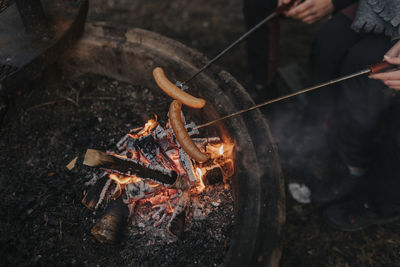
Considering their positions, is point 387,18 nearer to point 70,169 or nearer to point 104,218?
point 104,218

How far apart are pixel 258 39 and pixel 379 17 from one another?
1239mm

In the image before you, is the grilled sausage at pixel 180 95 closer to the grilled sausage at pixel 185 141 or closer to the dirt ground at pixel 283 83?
the grilled sausage at pixel 185 141

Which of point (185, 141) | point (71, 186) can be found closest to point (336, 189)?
point (185, 141)

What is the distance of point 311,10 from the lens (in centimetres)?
227

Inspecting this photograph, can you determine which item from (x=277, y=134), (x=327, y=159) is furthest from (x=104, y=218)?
(x=327, y=159)

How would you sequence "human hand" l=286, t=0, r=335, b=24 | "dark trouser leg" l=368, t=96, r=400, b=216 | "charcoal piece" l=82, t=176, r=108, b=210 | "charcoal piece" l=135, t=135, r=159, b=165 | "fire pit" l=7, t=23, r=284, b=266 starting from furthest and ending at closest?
"human hand" l=286, t=0, r=335, b=24, "dark trouser leg" l=368, t=96, r=400, b=216, "charcoal piece" l=135, t=135, r=159, b=165, "charcoal piece" l=82, t=176, r=108, b=210, "fire pit" l=7, t=23, r=284, b=266

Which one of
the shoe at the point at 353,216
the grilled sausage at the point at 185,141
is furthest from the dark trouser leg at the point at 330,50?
the grilled sausage at the point at 185,141

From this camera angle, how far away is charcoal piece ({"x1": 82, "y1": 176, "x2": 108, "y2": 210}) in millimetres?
1904

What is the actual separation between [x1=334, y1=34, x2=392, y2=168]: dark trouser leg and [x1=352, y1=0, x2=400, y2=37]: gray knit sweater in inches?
4.5

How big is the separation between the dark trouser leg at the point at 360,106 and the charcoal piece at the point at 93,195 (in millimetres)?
2226

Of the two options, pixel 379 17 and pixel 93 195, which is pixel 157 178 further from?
pixel 379 17

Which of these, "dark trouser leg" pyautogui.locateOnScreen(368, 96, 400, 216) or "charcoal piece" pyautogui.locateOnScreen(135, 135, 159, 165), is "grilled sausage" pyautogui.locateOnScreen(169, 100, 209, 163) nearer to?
"charcoal piece" pyautogui.locateOnScreen(135, 135, 159, 165)

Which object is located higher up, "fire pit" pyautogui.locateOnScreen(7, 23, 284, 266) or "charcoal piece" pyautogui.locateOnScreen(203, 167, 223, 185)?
"fire pit" pyautogui.locateOnScreen(7, 23, 284, 266)

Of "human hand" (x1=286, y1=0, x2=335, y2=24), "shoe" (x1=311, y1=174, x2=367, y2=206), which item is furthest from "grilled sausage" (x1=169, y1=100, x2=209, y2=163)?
"shoe" (x1=311, y1=174, x2=367, y2=206)
